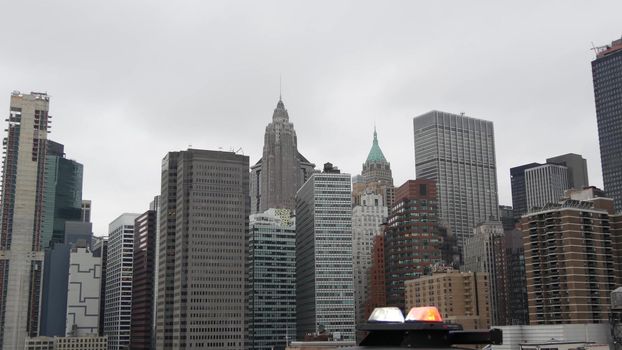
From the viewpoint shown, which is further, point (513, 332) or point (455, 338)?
A: point (513, 332)

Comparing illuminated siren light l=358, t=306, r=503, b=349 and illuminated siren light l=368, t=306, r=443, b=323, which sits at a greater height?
illuminated siren light l=368, t=306, r=443, b=323

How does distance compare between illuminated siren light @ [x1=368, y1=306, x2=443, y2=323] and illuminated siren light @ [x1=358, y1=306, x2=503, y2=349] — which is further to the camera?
illuminated siren light @ [x1=368, y1=306, x2=443, y2=323]

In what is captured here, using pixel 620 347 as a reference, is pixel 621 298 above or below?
above

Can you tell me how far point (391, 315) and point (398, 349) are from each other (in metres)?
2.30

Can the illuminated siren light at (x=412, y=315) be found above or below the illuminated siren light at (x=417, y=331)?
above

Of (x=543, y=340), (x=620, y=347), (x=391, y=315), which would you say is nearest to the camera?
(x=391, y=315)

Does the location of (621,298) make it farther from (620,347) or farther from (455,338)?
(455,338)

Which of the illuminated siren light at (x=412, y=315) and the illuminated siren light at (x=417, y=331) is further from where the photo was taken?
the illuminated siren light at (x=412, y=315)

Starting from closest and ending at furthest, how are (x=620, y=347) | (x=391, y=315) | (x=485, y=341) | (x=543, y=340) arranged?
1. (x=485, y=341)
2. (x=391, y=315)
3. (x=620, y=347)
4. (x=543, y=340)

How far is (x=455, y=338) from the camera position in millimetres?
45844

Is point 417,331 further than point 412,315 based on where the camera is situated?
No

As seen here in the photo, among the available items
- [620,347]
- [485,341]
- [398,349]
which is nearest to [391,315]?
[398,349]

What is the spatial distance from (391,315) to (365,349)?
2.82m

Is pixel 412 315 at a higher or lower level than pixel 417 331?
higher
